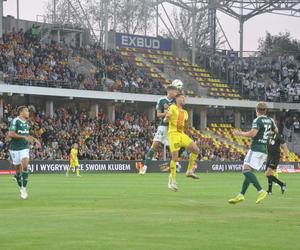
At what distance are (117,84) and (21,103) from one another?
7920mm

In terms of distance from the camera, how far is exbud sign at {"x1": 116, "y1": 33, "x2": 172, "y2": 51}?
69.2m

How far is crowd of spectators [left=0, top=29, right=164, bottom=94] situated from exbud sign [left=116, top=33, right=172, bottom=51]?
335 cm

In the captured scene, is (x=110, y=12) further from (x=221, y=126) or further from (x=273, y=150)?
(x=273, y=150)

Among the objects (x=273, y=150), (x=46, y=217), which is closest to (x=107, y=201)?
(x=46, y=217)

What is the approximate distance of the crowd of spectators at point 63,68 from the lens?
5219 cm

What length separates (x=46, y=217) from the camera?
14.0 metres

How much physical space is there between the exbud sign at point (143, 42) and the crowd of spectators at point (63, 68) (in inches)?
132

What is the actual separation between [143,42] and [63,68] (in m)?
16.4

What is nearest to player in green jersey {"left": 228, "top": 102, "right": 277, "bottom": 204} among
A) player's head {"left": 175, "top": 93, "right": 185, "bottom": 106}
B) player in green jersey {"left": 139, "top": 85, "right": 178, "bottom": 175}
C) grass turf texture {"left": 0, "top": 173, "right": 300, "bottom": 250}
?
grass turf texture {"left": 0, "top": 173, "right": 300, "bottom": 250}

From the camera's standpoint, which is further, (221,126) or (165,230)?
(221,126)

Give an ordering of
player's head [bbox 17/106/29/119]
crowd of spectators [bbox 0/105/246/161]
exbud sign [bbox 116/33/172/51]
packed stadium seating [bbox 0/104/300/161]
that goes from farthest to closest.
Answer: exbud sign [bbox 116/33/172/51]
packed stadium seating [bbox 0/104/300/161]
crowd of spectators [bbox 0/105/246/161]
player's head [bbox 17/106/29/119]

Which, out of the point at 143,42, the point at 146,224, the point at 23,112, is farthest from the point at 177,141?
the point at 143,42

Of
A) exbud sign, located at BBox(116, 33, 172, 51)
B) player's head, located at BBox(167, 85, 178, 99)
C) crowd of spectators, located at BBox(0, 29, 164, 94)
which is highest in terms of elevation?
exbud sign, located at BBox(116, 33, 172, 51)

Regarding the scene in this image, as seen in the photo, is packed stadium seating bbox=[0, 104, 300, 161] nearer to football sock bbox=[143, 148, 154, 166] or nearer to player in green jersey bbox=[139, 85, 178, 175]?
football sock bbox=[143, 148, 154, 166]
